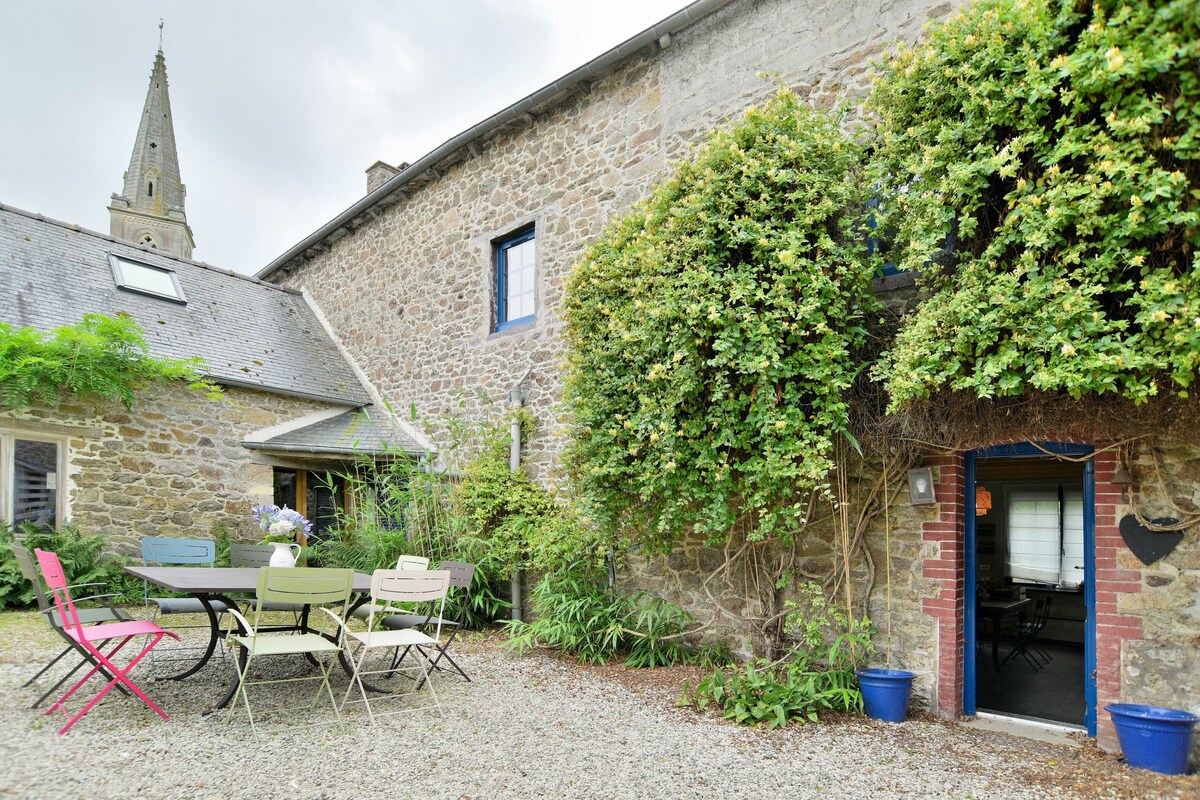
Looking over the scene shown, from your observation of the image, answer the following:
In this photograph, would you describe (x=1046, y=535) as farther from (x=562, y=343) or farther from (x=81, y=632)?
(x=81, y=632)

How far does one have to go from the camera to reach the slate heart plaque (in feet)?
12.0

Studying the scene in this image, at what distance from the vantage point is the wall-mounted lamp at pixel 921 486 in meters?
4.39

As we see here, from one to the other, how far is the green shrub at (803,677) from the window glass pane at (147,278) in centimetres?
891

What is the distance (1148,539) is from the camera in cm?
370

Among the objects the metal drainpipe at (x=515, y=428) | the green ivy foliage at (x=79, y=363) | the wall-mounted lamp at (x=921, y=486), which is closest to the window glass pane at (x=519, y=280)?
the metal drainpipe at (x=515, y=428)

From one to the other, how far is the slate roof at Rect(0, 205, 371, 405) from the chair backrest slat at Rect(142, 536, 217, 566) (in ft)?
10.6

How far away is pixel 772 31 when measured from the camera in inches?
228

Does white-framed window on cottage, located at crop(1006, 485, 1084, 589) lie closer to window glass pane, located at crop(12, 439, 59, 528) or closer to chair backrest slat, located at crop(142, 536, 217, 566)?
chair backrest slat, located at crop(142, 536, 217, 566)

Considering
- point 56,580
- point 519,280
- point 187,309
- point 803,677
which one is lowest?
point 803,677

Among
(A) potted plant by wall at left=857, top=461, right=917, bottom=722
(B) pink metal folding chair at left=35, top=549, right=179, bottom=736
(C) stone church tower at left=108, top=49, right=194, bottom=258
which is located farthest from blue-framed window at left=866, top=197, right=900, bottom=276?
(C) stone church tower at left=108, top=49, right=194, bottom=258

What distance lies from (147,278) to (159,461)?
310 cm

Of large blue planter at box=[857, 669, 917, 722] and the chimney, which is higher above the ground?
the chimney

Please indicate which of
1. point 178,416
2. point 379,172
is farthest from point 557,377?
point 379,172

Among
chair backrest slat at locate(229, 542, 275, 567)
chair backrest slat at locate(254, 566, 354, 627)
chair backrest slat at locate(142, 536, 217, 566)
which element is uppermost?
chair backrest slat at locate(254, 566, 354, 627)
